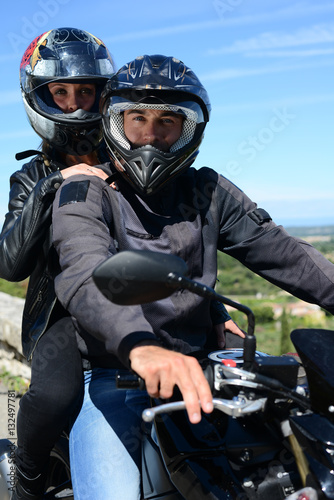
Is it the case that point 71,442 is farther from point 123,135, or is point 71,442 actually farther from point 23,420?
point 123,135

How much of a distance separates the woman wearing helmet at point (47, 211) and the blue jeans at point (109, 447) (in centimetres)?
24

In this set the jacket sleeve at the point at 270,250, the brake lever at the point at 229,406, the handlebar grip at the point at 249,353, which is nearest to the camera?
the brake lever at the point at 229,406

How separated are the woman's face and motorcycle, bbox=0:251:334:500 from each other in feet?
6.97

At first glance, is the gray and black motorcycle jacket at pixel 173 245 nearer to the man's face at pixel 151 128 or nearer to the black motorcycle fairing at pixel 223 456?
the man's face at pixel 151 128

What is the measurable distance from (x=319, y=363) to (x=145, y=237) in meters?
0.96

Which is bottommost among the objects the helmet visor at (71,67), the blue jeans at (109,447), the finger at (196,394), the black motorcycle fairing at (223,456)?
the blue jeans at (109,447)

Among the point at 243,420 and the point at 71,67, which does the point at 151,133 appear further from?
the point at 71,67

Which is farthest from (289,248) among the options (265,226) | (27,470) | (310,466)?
(27,470)

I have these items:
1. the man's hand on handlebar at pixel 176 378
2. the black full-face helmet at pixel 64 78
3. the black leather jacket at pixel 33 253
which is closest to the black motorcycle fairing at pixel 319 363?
the man's hand on handlebar at pixel 176 378

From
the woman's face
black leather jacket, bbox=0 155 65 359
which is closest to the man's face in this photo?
black leather jacket, bbox=0 155 65 359

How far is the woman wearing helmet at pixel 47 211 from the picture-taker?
92.4 inches

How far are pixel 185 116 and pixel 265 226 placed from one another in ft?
1.98

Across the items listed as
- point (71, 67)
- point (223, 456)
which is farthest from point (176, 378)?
point (71, 67)

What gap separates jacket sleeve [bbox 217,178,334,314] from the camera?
8.06 ft
